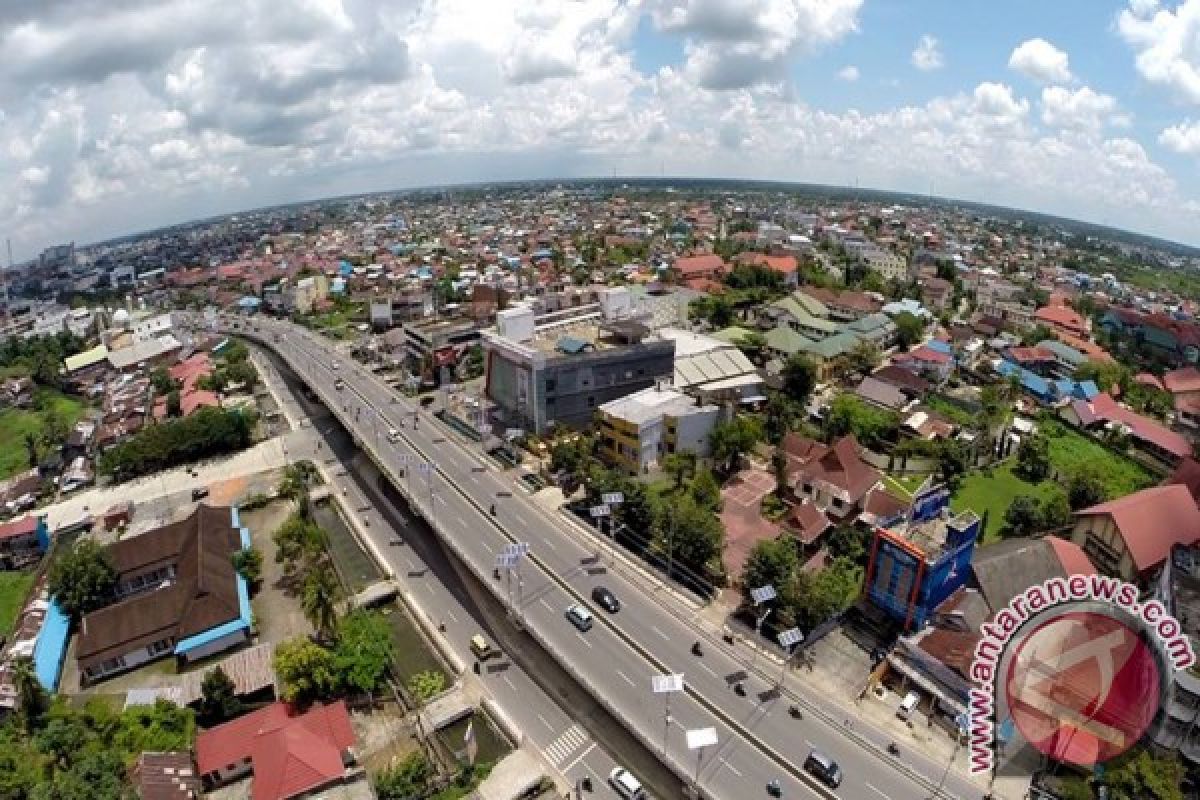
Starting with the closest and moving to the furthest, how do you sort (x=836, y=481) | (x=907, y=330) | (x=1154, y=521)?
(x=1154, y=521) < (x=836, y=481) < (x=907, y=330)

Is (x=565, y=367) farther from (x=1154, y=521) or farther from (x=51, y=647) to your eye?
(x=1154, y=521)

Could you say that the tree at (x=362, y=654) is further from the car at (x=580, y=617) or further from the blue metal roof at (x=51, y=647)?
the blue metal roof at (x=51, y=647)

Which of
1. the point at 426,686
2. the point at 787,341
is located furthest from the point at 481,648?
the point at 787,341

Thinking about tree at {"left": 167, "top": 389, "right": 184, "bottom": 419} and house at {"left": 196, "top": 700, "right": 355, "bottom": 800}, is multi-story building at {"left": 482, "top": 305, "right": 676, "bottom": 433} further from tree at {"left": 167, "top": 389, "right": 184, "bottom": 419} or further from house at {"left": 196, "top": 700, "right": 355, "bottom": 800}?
tree at {"left": 167, "top": 389, "right": 184, "bottom": 419}

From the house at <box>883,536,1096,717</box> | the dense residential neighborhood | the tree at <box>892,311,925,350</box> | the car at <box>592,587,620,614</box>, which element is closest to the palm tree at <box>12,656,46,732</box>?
the dense residential neighborhood

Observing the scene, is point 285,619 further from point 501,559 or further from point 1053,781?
point 1053,781

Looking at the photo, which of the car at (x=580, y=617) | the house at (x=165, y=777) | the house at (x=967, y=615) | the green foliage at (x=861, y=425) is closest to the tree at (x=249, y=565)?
the house at (x=165, y=777)

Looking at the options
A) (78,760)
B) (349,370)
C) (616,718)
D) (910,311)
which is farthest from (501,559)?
(910,311)
